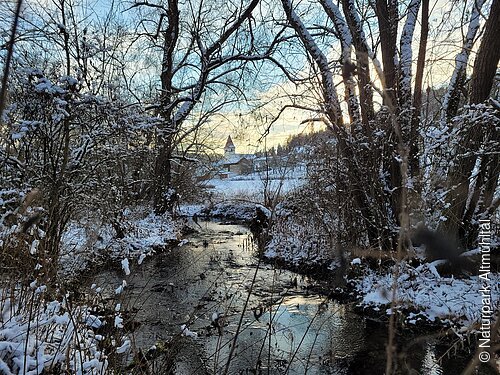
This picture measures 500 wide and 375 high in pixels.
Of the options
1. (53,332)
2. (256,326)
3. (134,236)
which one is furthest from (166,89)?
(53,332)

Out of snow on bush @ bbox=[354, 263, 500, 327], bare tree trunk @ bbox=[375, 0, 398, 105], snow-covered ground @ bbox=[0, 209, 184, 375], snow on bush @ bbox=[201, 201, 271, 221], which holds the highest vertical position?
bare tree trunk @ bbox=[375, 0, 398, 105]

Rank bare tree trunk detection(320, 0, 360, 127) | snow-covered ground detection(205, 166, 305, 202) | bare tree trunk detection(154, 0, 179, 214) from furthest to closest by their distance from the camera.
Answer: bare tree trunk detection(154, 0, 179, 214) < bare tree trunk detection(320, 0, 360, 127) < snow-covered ground detection(205, 166, 305, 202)

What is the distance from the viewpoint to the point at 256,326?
5.82 metres

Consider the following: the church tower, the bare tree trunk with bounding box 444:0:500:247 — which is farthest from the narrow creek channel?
the church tower

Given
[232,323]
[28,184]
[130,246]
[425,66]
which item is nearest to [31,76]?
[28,184]

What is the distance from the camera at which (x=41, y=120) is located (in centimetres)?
527

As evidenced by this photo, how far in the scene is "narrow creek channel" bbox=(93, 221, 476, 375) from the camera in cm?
448

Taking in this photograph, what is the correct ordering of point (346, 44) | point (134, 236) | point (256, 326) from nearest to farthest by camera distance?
1. point (256, 326)
2. point (346, 44)
3. point (134, 236)

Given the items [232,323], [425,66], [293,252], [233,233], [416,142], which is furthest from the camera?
[233,233]

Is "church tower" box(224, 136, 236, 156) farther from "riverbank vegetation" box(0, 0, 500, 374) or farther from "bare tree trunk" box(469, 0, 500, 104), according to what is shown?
"bare tree trunk" box(469, 0, 500, 104)

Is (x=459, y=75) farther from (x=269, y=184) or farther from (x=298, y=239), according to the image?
(x=269, y=184)

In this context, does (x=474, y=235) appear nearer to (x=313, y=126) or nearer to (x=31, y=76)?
(x=313, y=126)

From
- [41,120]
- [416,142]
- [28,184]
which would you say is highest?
[41,120]

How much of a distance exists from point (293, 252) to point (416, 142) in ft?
15.4
